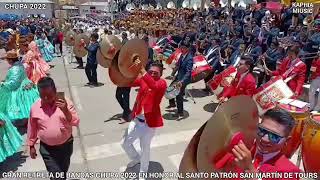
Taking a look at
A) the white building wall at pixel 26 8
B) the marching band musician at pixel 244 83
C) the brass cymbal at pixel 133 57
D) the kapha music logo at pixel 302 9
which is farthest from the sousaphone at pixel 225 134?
the white building wall at pixel 26 8

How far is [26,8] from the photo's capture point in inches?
2090

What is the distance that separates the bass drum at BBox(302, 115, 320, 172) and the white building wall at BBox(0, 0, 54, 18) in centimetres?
4894

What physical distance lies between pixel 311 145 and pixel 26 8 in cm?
5298

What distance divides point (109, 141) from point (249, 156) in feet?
18.1

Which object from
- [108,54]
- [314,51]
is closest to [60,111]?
[108,54]

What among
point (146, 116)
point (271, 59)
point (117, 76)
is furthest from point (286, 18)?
point (146, 116)

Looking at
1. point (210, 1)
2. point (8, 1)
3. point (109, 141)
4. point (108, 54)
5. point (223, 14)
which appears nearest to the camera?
point (109, 141)

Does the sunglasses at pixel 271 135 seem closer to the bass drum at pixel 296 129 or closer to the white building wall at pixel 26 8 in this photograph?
the bass drum at pixel 296 129

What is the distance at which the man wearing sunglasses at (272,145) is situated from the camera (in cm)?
295

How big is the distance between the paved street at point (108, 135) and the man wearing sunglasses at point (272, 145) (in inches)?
136

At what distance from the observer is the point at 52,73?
54.0 ft

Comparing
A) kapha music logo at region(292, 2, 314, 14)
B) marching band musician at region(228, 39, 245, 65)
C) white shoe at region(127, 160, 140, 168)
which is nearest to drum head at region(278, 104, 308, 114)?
white shoe at region(127, 160, 140, 168)

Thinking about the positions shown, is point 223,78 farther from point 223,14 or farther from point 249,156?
point 223,14

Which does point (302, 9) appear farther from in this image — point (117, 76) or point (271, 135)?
point (271, 135)
